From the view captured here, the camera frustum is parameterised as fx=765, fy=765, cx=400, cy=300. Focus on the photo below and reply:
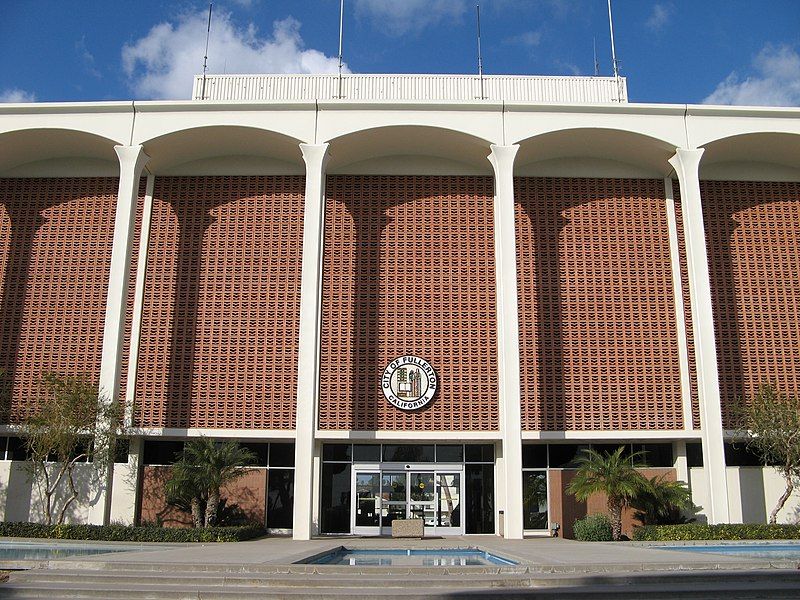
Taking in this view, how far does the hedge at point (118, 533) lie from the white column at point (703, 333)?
41.1 feet

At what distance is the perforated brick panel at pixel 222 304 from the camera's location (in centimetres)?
2206

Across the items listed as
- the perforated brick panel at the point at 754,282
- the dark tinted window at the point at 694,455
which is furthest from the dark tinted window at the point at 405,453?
the perforated brick panel at the point at 754,282

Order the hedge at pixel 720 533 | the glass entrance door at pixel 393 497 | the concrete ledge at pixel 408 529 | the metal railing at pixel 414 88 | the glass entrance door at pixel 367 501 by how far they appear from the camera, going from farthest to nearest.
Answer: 1. the metal railing at pixel 414 88
2. the glass entrance door at pixel 393 497
3. the glass entrance door at pixel 367 501
4. the concrete ledge at pixel 408 529
5. the hedge at pixel 720 533

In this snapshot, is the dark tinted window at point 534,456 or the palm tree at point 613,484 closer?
the palm tree at point 613,484

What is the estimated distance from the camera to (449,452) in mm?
22719

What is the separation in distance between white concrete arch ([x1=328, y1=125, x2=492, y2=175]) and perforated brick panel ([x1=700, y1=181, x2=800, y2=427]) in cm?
729

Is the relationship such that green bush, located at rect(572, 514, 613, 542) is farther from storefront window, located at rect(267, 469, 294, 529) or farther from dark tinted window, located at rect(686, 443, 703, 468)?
storefront window, located at rect(267, 469, 294, 529)

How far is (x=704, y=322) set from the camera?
21172 mm

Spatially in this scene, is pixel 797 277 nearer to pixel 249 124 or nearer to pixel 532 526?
pixel 532 526

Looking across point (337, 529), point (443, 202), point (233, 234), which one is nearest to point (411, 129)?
point (443, 202)

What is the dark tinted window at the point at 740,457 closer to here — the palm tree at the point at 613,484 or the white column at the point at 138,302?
the palm tree at the point at 613,484

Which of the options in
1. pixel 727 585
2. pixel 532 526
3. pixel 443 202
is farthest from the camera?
pixel 443 202

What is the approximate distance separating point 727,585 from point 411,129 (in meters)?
15.5

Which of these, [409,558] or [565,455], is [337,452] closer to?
[565,455]
